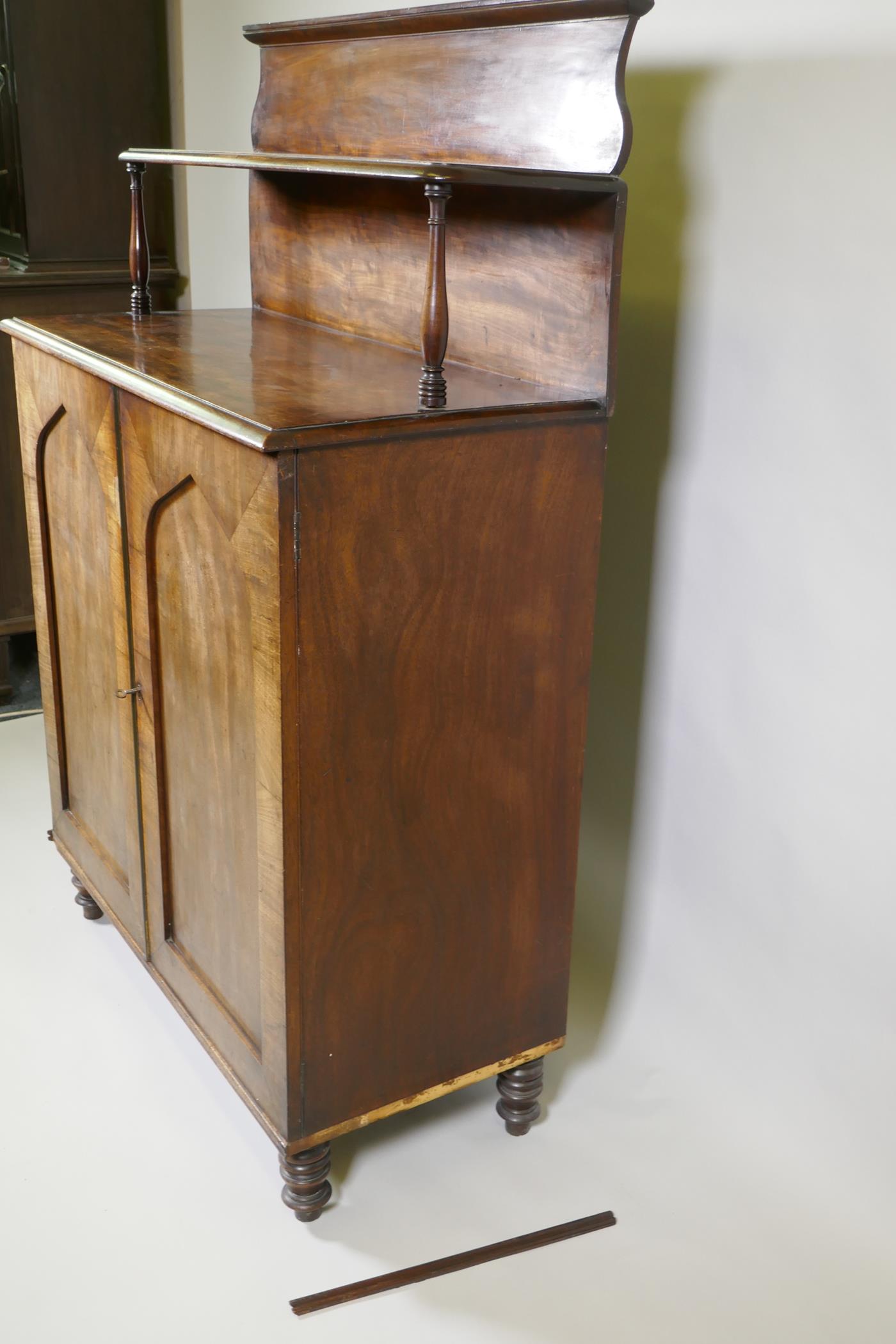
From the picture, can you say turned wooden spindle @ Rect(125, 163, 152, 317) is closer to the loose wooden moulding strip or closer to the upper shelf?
the upper shelf

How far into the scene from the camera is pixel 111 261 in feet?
11.1

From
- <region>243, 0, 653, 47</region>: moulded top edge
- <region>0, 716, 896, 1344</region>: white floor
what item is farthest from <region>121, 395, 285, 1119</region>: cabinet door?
<region>243, 0, 653, 47</region>: moulded top edge

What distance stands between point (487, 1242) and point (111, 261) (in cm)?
265

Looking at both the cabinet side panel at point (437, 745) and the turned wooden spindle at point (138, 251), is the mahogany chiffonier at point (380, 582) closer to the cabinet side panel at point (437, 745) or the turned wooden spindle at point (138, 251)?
the cabinet side panel at point (437, 745)

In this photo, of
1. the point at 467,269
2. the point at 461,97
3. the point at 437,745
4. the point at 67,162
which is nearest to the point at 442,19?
the point at 461,97

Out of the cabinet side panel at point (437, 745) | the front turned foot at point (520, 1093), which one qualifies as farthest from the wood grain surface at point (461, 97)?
the front turned foot at point (520, 1093)

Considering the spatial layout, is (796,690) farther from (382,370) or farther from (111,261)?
(111,261)

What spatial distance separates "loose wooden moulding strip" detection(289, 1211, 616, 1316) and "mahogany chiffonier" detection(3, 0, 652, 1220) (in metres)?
0.14

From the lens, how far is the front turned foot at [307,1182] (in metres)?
1.84

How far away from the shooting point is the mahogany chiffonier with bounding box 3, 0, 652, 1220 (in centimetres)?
156

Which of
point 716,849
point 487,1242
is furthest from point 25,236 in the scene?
point 487,1242

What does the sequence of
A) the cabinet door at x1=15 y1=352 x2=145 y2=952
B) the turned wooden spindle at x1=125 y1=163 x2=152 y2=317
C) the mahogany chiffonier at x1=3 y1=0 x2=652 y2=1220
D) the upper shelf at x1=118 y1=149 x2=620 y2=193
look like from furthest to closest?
the turned wooden spindle at x1=125 y1=163 x2=152 y2=317 → the cabinet door at x1=15 y1=352 x2=145 y2=952 → the mahogany chiffonier at x1=3 y1=0 x2=652 y2=1220 → the upper shelf at x1=118 y1=149 x2=620 y2=193

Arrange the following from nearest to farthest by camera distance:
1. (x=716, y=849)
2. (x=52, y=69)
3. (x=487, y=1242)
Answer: (x=487, y=1242), (x=716, y=849), (x=52, y=69)

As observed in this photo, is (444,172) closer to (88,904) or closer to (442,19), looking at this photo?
(442,19)
